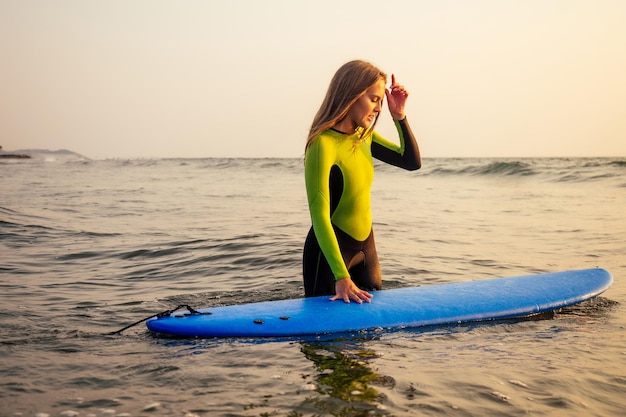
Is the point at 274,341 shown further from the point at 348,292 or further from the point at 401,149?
the point at 401,149

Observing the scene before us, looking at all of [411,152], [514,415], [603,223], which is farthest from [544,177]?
[514,415]

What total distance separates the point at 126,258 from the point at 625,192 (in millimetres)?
14477

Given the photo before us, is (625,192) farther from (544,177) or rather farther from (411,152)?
(411,152)

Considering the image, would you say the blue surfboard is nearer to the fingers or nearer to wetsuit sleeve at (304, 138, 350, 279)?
wetsuit sleeve at (304, 138, 350, 279)

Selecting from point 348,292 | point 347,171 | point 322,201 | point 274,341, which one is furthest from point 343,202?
point 274,341

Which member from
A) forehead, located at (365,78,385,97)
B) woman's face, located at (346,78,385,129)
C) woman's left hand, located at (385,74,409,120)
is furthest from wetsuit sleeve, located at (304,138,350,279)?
woman's left hand, located at (385,74,409,120)

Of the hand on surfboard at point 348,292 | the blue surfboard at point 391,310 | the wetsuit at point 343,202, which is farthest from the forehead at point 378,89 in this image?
the blue surfboard at point 391,310

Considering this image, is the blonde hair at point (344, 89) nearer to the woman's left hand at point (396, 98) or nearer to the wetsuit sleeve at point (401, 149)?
the woman's left hand at point (396, 98)

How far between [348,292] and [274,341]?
576 mm

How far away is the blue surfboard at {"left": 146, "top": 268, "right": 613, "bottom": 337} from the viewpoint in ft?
13.7

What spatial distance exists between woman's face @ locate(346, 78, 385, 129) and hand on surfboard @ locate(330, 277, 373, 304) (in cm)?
104

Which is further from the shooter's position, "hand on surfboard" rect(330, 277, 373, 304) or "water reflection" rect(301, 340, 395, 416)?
"hand on surfboard" rect(330, 277, 373, 304)

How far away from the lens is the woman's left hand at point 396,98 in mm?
4522

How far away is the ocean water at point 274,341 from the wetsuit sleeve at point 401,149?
1.20 metres
